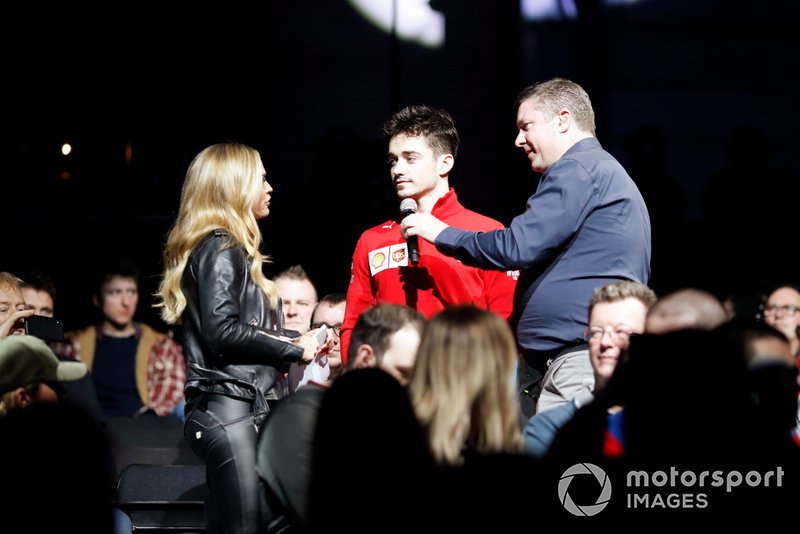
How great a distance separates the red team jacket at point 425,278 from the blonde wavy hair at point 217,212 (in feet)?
1.68

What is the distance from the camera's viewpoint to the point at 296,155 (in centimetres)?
→ 638

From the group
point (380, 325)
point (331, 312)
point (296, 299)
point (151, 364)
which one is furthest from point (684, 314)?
point (151, 364)

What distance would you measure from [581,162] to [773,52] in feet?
11.6

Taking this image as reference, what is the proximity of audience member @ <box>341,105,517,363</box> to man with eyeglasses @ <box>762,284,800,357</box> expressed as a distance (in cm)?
159

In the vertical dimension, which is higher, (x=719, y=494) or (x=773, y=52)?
(x=773, y=52)

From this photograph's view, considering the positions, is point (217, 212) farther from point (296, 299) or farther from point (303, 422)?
point (296, 299)

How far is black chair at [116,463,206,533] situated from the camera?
14.5 ft

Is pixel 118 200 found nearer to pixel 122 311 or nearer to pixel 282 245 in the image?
pixel 122 311

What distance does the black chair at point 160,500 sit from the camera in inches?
173

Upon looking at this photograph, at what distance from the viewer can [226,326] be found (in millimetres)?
3230

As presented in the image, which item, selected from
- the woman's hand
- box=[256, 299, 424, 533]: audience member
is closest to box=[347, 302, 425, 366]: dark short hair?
box=[256, 299, 424, 533]: audience member

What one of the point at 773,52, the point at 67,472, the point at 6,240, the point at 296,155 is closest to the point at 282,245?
the point at 296,155

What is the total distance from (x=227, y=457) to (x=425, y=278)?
1054 millimetres

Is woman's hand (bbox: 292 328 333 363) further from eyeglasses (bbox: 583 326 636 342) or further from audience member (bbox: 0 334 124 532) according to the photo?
eyeglasses (bbox: 583 326 636 342)
